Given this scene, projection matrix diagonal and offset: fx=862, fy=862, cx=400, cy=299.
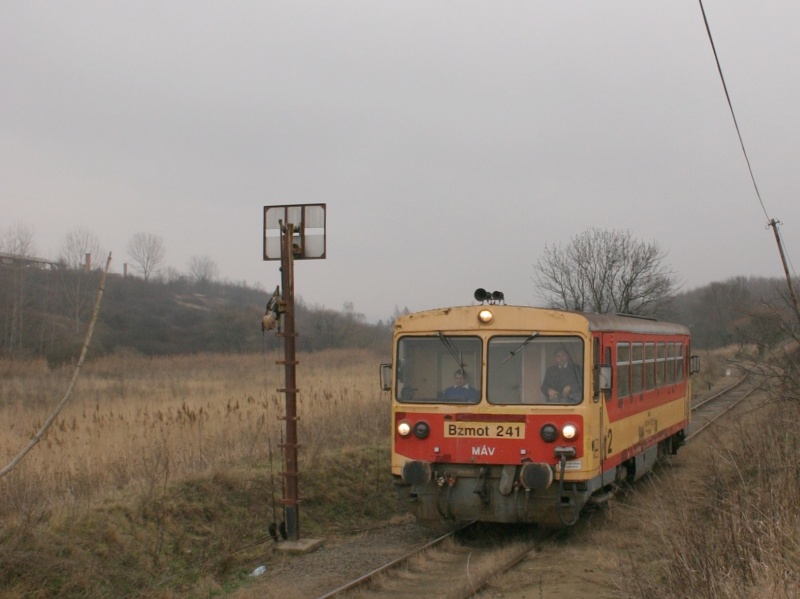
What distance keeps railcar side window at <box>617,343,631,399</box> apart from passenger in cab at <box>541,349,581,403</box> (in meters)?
1.48

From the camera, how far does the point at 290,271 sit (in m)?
10.5

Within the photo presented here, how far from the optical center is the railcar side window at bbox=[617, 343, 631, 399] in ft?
36.5

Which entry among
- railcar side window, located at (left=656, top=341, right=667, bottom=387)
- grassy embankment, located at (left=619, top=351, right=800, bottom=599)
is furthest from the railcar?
railcar side window, located at (left=656, top=341, right=667, bottom=387)

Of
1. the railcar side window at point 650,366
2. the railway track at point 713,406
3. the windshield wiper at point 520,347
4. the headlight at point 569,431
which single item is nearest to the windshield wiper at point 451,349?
the windshield wiper at point 520,347

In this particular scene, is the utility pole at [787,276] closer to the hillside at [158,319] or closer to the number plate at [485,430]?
the number plate at [485,430]

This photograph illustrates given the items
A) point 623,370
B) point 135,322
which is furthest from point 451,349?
point 135,322

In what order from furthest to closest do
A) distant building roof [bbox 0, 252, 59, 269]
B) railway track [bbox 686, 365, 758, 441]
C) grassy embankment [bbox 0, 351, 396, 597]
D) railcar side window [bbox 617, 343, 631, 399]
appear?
railway track [bbox 686, 365, 758, 441] < railcar side window [bbox 617, 343, 631, 399] < distant building roof [bbox 0, 252, 59, 269] < grassy embankment [bbox 0, 351, 396, 597]

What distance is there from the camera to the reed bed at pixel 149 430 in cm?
Result: 1030

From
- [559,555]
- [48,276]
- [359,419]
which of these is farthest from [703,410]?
[48,276]

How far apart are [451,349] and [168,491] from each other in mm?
3790

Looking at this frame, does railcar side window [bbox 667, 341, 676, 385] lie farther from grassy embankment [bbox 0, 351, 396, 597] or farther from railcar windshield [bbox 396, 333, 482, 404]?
railcar windshield [bbox 396, 333, 482, 404]

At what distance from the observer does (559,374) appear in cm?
984

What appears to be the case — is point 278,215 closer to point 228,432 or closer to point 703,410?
point 228,432

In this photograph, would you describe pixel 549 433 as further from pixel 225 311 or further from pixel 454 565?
pixel 225 311
